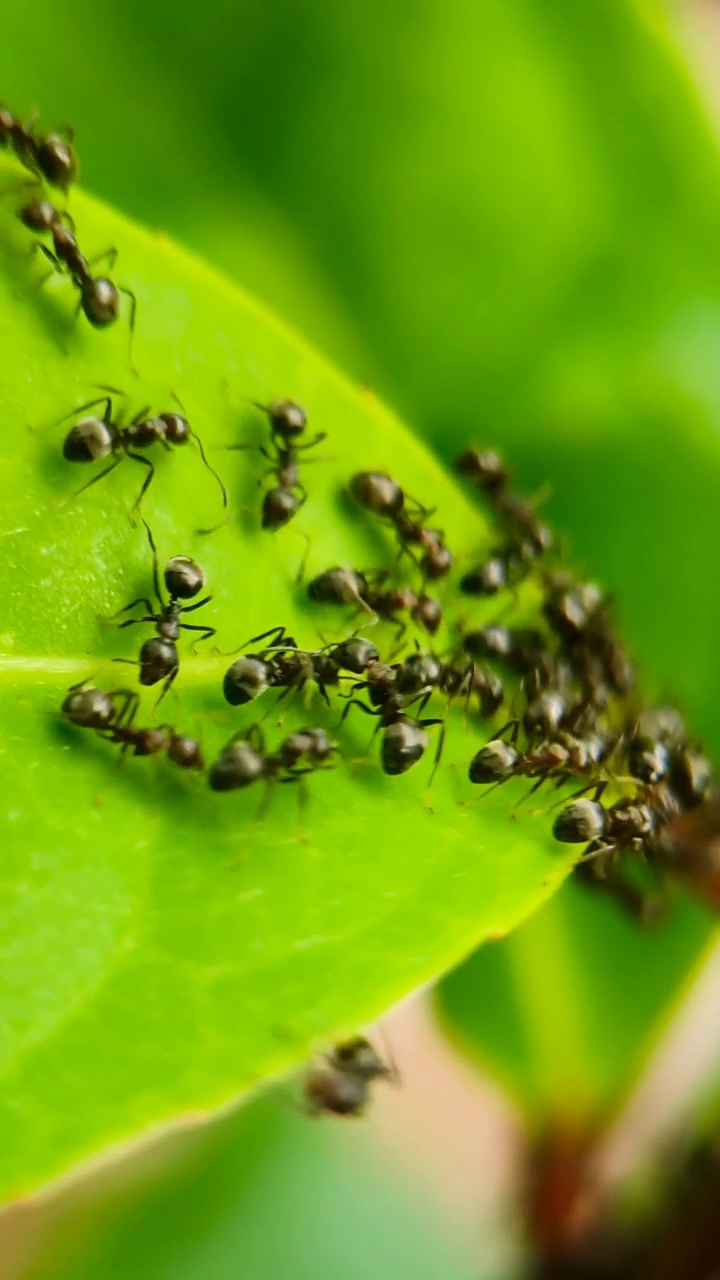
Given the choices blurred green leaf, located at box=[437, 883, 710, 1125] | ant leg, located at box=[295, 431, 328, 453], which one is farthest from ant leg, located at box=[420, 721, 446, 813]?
blurred green leaf, located at box=[437, 883, 710, 1125]

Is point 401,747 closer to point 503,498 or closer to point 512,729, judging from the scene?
point 512,729

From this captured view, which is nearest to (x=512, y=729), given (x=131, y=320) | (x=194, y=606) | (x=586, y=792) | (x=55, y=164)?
(x=586, y=792)

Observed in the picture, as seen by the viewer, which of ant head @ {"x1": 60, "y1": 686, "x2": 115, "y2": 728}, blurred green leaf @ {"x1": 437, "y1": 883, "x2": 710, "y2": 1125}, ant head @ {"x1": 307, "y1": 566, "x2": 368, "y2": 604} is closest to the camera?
ant head @ {"x1": 60, "y1": 686, "x2": 115, "y2": 728}

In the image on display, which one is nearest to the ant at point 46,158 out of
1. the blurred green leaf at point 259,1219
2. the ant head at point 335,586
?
the ant head at point 335,586

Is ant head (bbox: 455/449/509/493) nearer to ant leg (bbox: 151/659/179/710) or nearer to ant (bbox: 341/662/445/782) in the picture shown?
ant (bbox: 341/662/445/782)

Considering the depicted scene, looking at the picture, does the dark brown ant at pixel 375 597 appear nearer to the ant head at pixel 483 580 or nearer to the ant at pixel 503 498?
the ant head at pixel 483 580
